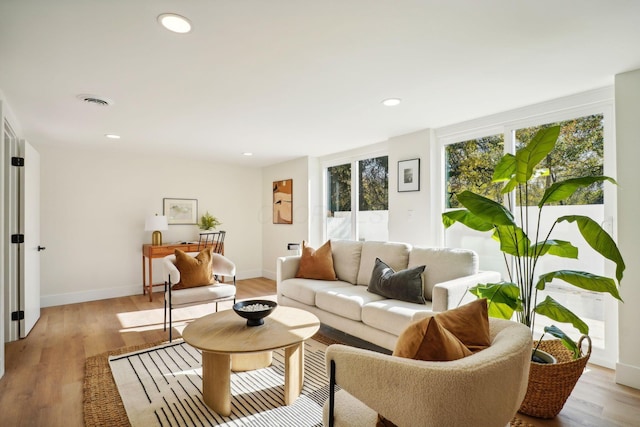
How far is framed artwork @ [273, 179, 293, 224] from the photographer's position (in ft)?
19.6

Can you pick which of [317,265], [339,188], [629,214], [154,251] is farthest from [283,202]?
[629,214]

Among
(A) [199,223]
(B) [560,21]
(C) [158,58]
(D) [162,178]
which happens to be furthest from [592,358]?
(D) [162,178]

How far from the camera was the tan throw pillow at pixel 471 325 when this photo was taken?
4.51ft

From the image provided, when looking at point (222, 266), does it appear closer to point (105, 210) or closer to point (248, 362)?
point (248, 362)

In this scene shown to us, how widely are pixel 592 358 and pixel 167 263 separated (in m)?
4.09

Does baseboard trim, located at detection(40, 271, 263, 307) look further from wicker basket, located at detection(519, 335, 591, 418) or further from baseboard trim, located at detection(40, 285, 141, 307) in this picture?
wicker basket, located at detection(519, 335, 591, 418)

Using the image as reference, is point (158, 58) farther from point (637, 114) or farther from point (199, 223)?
point (199, 223)

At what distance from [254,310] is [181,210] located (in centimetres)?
404

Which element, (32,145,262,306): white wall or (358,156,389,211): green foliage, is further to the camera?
(32,145,262,306): white wall

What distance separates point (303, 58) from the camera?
7.03 ft

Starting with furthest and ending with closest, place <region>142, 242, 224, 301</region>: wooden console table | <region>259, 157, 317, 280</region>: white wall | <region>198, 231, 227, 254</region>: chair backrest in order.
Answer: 1. <region>259, 157, 317, 280</region>: white wall
2. <region>198, 231, 227, 254</region>: chair backrest
3. <region>142, 242, 224, 301</region>: wooden console table

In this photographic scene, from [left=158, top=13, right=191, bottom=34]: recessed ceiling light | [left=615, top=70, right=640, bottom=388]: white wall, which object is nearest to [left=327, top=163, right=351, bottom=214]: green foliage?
[left=615, top=70, right=640, bottom=388]: white wall

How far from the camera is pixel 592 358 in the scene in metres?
2.80

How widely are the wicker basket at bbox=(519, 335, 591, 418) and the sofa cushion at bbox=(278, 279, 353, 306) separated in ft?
6.31
